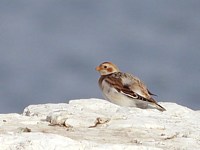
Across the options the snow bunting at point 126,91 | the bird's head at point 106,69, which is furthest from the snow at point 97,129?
the bird's head at point 106,69

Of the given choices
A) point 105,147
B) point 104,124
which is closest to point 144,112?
point 104,124

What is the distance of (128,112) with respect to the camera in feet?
44.8

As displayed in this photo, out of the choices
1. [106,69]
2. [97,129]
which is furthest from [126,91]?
[97,129]

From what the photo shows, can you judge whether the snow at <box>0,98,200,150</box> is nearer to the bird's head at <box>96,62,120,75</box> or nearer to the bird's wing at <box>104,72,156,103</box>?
the bird's wing at <box>104,72,156,103</box>

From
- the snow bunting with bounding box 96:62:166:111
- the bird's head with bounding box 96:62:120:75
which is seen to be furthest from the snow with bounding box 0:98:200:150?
the bird's head with bounding box 96:62:120:75

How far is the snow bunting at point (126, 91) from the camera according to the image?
17.0 m

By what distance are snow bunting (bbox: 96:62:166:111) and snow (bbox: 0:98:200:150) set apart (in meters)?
2.06

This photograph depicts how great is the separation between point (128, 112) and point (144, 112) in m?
0.54

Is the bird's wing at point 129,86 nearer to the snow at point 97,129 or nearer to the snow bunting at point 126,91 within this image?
the snow bunting at point 126,91

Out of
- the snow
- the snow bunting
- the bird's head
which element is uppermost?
the bird's head

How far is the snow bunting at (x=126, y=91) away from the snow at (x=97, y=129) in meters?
2.06

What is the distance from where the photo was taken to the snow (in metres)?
10.1

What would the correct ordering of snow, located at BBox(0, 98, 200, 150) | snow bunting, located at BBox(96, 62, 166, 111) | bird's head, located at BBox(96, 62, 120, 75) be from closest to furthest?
snow, located at BBox(0, 98, 200, 150), snow bunting, located at BBox(96, 62, 166, 111), bird's head, located at BBox(96, 62, 120, 75)

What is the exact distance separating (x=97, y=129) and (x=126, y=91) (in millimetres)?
5194
